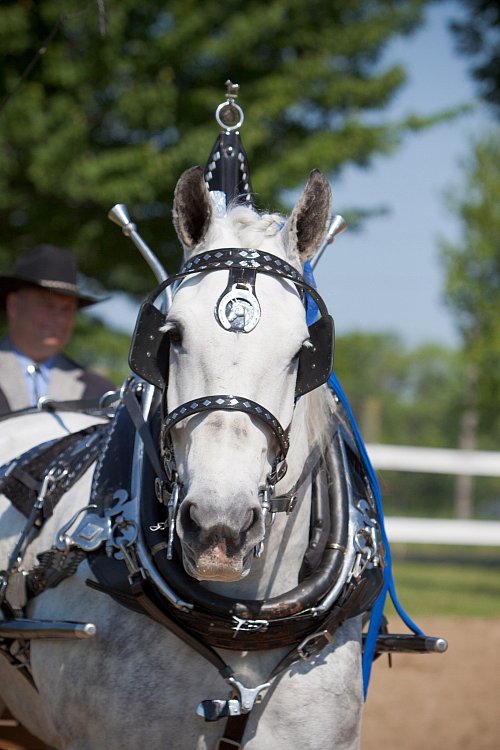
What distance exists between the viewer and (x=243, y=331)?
2301 millimetres

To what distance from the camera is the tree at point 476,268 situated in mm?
17141

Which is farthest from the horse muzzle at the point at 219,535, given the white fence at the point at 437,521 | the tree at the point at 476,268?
the tree at the point at 476,268

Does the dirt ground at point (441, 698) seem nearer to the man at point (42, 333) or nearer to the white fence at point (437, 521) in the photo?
the white fence at point (437, 521)

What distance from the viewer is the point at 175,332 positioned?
2.37 metres

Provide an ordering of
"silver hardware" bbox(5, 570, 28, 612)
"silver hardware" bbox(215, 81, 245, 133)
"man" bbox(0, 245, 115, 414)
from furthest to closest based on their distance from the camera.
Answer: "man" bbox(0, 245, 115, 414), "silver hardware" bbox(215, 81, 245, 133), "silver hardware" bbox(5, 570, 28, 612)

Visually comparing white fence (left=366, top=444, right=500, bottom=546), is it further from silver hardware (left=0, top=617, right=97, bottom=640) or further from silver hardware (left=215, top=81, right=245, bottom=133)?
silver hardware (left=0, top=617, right=97, bottom=640)

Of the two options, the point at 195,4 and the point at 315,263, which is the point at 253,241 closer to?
the point at 315,263

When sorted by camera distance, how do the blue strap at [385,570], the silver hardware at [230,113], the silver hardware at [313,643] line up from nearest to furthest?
the silver hardware at [313,643]
the blue strap at [385,570]
the silver hardware at [230,113]

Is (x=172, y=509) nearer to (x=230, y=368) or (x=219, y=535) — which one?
(x=219, y=535)

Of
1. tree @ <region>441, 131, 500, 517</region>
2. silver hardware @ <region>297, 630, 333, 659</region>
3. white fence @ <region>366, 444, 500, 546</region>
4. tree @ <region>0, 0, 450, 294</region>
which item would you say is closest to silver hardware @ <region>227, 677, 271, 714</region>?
silver hardware @ <region>297, 630, 333, 659</region>

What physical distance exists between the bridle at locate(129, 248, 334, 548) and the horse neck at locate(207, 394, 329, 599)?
15 cm

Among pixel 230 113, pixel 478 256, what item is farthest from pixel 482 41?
pixel 230 113

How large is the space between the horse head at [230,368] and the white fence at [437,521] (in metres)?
7.52

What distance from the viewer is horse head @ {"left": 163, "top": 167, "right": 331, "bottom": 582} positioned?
2.11 meters
